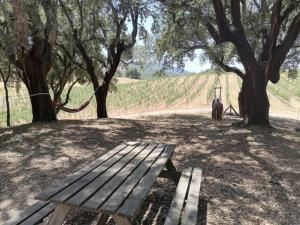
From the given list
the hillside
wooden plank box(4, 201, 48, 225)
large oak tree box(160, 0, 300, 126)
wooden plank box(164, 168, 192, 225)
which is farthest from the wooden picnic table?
the hillside

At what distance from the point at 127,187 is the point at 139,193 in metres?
0.16

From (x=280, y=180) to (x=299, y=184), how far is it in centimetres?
30

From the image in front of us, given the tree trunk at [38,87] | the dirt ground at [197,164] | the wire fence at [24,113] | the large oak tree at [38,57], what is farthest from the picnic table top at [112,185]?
the wire fence at [24,113]

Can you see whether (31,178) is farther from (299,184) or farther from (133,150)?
(299,184)

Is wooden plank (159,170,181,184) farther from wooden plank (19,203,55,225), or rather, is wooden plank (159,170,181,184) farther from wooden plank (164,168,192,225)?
wooden plank (19,203,55,225)

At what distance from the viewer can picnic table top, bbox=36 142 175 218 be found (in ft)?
10.2

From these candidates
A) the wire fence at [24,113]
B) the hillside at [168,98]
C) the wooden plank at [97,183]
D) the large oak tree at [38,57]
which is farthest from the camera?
the hillside at [168,98]

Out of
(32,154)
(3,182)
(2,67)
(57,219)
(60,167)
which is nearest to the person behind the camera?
(57,219)

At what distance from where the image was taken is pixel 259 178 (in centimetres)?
635

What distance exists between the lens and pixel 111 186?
352 cm

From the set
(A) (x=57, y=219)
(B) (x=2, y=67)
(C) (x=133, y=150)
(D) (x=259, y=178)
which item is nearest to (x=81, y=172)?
(A) (x=57, y=219)

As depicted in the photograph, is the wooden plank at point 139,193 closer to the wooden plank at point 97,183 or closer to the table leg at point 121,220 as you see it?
the table leg at point 121,220

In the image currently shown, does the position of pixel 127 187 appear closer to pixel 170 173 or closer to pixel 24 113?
pixel 170 173

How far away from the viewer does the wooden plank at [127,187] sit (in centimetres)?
308
